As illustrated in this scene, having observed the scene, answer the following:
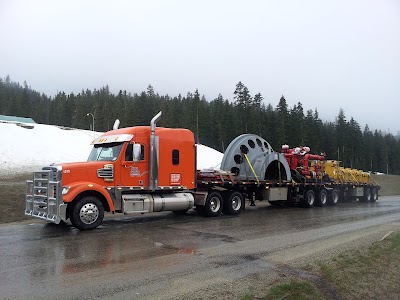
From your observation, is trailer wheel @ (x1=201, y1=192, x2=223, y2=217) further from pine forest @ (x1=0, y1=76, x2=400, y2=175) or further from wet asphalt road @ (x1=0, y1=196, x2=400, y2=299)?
pine forest @ (x1=0, y1=76, x2=400, y2=175)

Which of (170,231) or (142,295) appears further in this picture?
(170,231)

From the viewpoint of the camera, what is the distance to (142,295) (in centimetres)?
555

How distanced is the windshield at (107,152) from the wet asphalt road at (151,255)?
2184 millimetres

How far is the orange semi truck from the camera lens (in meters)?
11.1

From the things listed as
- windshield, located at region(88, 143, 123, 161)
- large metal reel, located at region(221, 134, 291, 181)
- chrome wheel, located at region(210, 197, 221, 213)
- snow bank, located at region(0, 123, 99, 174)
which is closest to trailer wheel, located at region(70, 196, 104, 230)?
windshield, located at region(88, 143, 123, 161)

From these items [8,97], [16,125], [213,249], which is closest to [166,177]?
[213,249]

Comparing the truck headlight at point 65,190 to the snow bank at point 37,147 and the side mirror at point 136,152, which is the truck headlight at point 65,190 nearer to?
the side mirror at point 136,152

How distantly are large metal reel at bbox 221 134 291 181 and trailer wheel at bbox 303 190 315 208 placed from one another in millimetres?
2300

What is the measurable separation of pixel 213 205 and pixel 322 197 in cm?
988

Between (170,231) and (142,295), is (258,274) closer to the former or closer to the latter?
(142,295)

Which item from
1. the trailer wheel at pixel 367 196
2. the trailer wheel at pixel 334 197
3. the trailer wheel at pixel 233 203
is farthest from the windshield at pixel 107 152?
the trailer wheel at pixel 367 196

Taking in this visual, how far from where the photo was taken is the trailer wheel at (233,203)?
1581cm

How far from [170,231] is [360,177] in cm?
2055

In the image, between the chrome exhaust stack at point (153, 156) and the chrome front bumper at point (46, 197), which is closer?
the chrome front bumper at point (46, 197)
